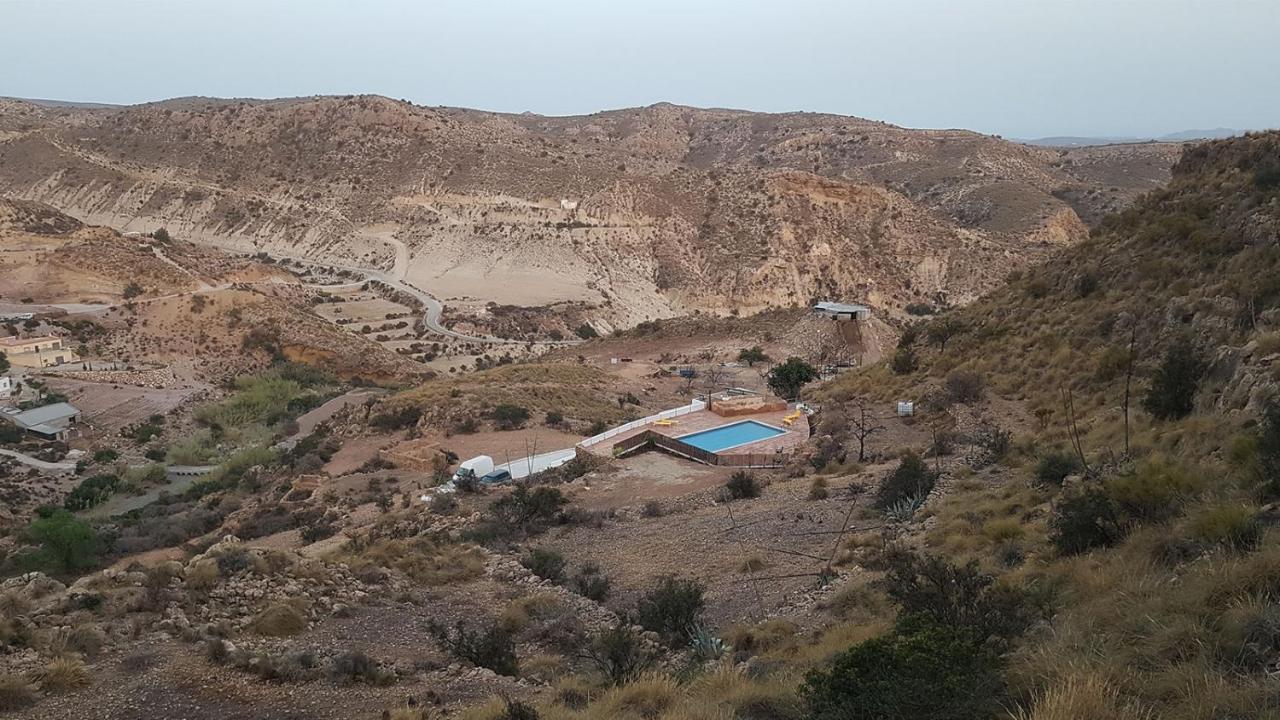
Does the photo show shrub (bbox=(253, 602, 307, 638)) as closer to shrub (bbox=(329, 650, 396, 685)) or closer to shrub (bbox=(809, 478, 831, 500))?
shrub (bbox=(329, 650, 396, 685))

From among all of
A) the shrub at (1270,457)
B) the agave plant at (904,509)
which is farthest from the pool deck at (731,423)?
the shrub at (1270,457)

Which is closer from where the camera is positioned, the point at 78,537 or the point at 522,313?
the point at 78,537

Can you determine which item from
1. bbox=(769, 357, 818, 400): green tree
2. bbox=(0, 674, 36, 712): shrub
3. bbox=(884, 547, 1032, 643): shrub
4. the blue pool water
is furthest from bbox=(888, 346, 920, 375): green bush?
bbox=(0, 674, 36, 712): shrub

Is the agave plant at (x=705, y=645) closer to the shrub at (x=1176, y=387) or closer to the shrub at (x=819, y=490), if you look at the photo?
the shrub at (x=819, y=490)

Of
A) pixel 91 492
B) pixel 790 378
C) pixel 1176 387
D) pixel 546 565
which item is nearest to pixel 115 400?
pixel 91 492

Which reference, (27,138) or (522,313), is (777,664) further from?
(27,138)

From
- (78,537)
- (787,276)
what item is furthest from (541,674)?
(787,276)

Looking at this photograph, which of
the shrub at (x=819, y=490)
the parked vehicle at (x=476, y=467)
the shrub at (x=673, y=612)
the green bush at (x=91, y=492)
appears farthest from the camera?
the green bush at (x=91, y=492)
